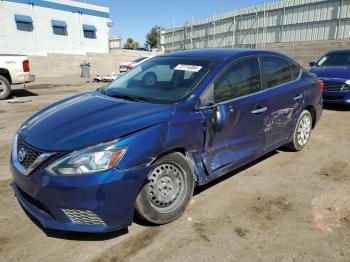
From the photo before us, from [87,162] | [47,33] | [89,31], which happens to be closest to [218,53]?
[87,162]

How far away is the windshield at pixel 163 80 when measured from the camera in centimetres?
378

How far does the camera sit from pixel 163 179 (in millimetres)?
3342

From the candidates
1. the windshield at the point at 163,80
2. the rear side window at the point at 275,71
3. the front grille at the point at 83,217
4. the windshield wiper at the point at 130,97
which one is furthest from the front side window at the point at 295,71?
the front grille at the point at 83,217

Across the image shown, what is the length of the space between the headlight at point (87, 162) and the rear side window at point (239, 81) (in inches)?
57.1

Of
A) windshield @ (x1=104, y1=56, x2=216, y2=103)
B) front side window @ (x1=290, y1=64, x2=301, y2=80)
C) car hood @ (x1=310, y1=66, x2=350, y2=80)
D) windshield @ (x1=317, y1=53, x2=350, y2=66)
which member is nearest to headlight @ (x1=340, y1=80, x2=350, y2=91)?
car hood @ (x1=310, y1=66, x2=350, y2=80)

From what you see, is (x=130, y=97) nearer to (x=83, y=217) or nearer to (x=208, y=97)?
(x=208, y=97)

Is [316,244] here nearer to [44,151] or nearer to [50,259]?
[50,259]

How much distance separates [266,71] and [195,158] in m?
1.89

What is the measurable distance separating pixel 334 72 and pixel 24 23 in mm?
23388

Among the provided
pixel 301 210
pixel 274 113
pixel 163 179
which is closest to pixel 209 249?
pixel 163 179

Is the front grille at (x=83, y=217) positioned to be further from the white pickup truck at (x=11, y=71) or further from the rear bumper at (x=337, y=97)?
the white pickup truck at (x=11, y=71)

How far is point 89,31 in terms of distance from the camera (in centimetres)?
3075

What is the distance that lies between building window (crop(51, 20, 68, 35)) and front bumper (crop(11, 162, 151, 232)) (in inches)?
1077

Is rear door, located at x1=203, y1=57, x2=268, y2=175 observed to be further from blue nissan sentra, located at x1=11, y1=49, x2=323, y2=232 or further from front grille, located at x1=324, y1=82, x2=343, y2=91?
front grille, located at x1=324, y1=82, x2=343, y2=91
